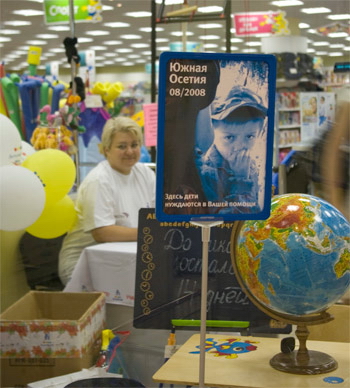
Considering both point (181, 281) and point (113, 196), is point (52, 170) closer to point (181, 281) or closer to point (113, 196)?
point (113, 196)

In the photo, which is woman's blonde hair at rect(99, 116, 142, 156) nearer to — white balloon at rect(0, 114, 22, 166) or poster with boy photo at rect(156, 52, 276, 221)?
white balloon at rect(0, 114, 22, 166)

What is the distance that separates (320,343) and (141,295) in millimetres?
768

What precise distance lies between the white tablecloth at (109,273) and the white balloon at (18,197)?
1.12 ft

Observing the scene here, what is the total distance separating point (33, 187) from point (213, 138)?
6.79 feet

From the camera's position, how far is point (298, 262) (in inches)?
64.3

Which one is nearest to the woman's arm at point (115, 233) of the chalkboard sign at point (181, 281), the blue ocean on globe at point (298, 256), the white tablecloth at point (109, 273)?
the white tablecloth at point (109, 273)

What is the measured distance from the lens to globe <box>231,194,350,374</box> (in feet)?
5.38

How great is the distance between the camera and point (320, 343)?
1.93 metres

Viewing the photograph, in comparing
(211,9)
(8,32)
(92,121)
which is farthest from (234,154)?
(8,32)

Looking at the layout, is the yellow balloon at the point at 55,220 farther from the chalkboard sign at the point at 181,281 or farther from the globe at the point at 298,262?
the globe at the point at 298,262

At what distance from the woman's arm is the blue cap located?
2.26 meters

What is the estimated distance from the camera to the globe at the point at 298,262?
64.6 inches

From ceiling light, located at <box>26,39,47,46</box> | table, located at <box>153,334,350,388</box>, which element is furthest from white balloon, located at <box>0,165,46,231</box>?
ceiling light, located at <box>26,39,47,46</box>

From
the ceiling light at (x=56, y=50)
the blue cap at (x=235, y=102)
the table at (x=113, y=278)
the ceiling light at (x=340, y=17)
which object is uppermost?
the ceiling light at (x=340, y=17)
